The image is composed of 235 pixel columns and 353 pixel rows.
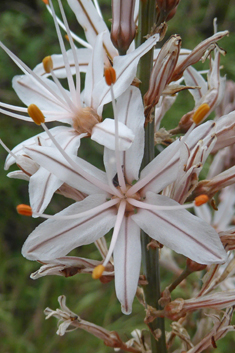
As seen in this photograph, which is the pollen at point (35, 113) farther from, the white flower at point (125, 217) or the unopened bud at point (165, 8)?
the unopened bud at point (165, 8)

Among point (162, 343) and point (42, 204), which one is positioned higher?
point (42, 204)

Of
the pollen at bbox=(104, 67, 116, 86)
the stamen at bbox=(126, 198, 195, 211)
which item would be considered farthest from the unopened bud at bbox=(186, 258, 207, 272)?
the pollen at bbox=(104, 67, 116, 86)

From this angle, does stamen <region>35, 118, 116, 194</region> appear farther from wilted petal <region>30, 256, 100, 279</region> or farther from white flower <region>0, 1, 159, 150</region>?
wilted petal <region>30, 256, 100, 279</region>

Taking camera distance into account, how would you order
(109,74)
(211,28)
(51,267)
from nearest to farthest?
1. (109,74)
2. (51,267)
3. (211,28)

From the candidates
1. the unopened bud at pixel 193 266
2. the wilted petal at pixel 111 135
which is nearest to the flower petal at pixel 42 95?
the wilted petal at pixel 111 135

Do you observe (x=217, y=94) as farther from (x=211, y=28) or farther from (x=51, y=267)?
(x=211, y=28)

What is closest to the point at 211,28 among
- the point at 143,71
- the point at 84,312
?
A: the point at 84,312
